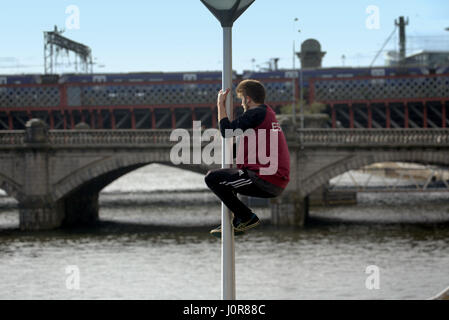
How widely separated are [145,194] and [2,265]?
29932 millimetres

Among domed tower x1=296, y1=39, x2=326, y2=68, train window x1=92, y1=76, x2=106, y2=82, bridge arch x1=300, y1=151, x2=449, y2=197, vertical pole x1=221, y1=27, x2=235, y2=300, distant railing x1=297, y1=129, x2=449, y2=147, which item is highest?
domed tower x1=296, y1=39, x2=326, y2=68

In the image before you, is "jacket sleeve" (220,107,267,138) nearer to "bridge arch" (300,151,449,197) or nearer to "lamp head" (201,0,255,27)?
"lamp head" (201,0,255,27)

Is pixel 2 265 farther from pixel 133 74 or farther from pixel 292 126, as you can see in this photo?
pixel 133 74

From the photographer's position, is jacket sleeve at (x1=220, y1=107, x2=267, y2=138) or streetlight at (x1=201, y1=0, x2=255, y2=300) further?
streetlight at (x1=201, y1=0, x2=255, y2=300)

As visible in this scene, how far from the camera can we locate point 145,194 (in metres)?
59.3

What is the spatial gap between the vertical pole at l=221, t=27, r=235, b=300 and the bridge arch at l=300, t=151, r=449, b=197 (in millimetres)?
33036

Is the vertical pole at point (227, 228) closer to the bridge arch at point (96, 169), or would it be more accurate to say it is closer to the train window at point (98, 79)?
the bridge arch at point (96, 169)

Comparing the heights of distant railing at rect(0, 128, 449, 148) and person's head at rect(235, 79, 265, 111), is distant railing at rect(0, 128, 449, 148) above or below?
below

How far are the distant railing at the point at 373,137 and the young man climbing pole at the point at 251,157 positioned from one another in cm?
3289

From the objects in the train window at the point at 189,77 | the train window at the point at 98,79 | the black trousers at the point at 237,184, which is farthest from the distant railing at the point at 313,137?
the black trousers at the point at 237,184

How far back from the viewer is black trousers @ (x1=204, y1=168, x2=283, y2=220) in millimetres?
5020

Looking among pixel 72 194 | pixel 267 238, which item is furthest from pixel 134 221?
pixel 267 238

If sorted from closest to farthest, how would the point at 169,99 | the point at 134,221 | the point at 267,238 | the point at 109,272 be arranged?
the point at 109,272
the point at 267,238
the point at 134,221
the point at 169,99

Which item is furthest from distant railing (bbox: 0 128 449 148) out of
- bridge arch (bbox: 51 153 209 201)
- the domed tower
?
the domed tower
